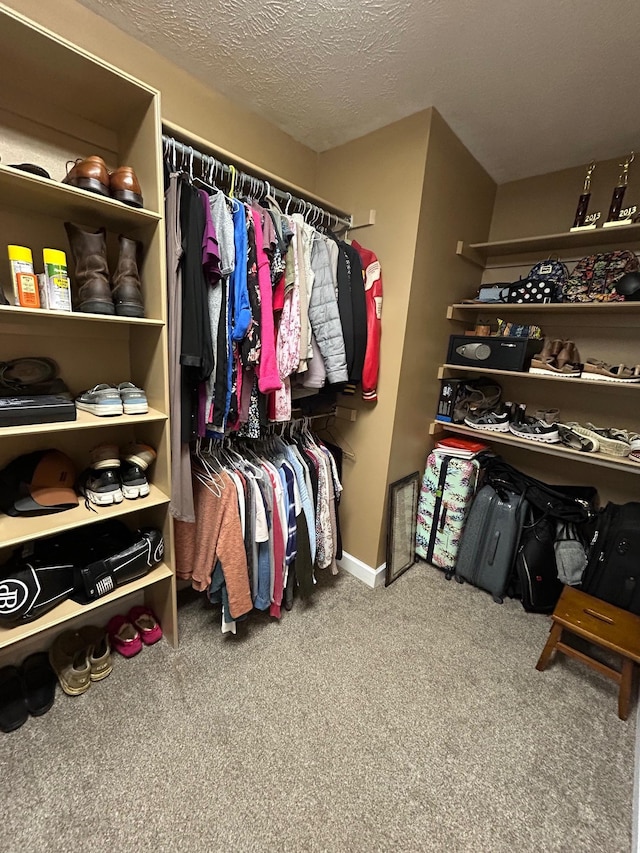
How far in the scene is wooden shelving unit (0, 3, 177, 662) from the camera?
103cm

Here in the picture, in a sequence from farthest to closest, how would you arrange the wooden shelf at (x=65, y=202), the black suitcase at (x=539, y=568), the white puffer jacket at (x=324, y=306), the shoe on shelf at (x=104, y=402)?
the black suitcase at (x=539, y=568)
the white puffer jacket at (x=324, y=306)
the shoe on shelf at (x=104, y=402)
the wooden shelf at (x=65, y=202)

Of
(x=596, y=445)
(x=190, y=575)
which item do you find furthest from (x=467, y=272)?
(x=190, y=575)

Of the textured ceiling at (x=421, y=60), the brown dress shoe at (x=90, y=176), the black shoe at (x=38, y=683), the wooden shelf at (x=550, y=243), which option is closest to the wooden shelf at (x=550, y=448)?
the wooden shelf at (x=550, y=243)

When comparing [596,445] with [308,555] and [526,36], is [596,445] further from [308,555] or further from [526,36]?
[526,36]

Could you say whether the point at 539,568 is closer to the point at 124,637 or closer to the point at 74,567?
the point at 124,637

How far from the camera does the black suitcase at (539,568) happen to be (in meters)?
1.89

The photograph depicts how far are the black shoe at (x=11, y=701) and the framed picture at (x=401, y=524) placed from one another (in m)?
1.65

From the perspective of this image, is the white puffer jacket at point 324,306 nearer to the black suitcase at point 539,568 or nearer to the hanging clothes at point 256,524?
the hanging clothes at point 256,524

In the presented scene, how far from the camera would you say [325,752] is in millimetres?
1232

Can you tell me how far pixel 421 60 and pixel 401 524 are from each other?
6.82 ft

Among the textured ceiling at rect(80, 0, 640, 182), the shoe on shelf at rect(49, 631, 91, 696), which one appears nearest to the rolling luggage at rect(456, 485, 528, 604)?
the textured ceiling at rect(80, 0, 640, 182)

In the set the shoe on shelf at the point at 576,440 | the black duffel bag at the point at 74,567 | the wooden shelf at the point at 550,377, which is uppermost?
the wooden shelf at the point at 550,377

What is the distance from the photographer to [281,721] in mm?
1319

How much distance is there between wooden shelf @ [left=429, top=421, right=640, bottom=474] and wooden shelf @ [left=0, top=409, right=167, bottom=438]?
1579 millimetres
